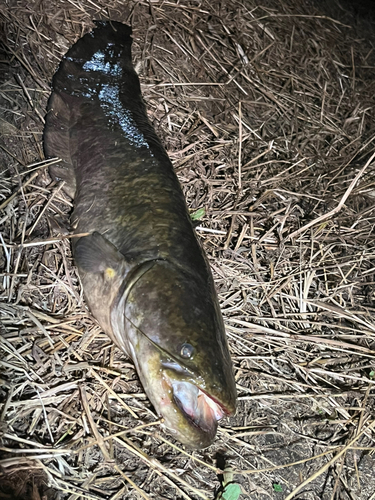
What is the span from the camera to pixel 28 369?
6.65 ft

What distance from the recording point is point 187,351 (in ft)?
5.77

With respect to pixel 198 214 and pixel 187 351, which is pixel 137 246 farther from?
pixel 198 214

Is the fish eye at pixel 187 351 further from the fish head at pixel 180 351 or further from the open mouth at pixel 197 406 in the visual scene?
the open mouth at pixel 197 406

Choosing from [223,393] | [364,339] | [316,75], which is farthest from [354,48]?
[223,393]

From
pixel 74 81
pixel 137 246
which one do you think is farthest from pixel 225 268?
pixel 74 81

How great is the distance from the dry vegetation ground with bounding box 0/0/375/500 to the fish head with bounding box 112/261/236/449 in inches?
14.4

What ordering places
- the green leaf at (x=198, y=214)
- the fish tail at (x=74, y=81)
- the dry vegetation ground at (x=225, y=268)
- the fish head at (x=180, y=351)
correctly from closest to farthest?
the fish head at (x=180, y=351) < the dry vegetation ground at (x=225, y=268) < the fish tail at (x=74, y=81) < the green leaf at (x=198, y=214)

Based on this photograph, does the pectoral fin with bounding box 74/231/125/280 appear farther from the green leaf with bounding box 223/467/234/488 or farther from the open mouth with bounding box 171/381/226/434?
the green leaf with bounding box 223/467/234/488

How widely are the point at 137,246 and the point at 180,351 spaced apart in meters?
0.60

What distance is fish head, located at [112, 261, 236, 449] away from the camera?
68.7 inches

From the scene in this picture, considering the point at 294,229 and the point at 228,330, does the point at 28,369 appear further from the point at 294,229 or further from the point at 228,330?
the point at 294,229

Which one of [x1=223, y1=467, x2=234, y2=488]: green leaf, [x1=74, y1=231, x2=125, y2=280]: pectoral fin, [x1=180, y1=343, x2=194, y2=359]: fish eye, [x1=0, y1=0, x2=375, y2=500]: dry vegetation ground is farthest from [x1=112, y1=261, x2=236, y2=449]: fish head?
[x1=223, y1=467, x2=234, y2=488]: green leaf

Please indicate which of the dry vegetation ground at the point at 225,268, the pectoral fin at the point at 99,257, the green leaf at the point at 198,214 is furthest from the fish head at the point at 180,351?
the green leaf at the point at 198,214

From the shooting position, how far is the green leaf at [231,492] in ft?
6.83
